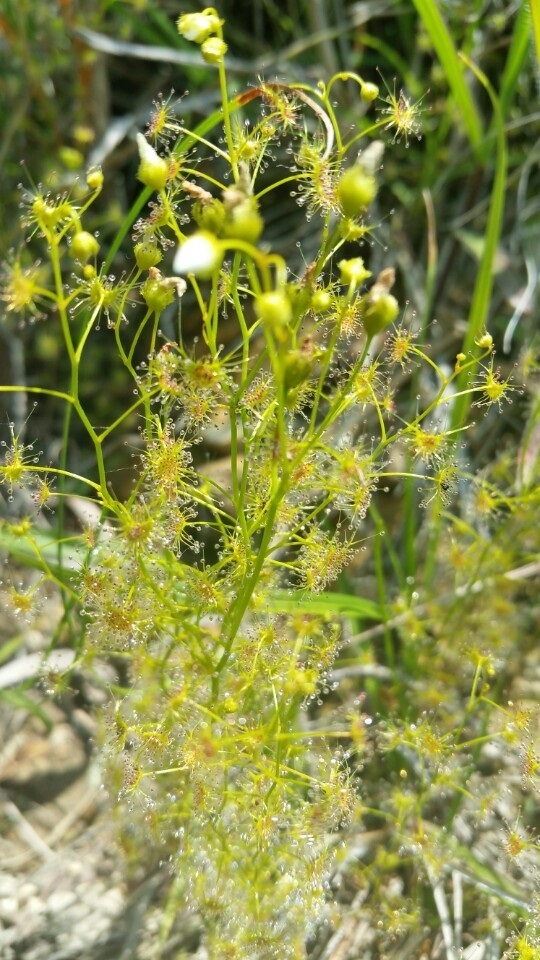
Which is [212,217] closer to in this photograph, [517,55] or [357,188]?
[357,188]

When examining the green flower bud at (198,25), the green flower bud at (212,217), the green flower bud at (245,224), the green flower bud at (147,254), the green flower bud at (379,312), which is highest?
the green flower bud at (198,25)

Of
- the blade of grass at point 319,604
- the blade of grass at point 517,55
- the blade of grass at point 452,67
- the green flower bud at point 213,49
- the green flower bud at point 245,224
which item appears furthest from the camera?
the blade of grass at point 517,55

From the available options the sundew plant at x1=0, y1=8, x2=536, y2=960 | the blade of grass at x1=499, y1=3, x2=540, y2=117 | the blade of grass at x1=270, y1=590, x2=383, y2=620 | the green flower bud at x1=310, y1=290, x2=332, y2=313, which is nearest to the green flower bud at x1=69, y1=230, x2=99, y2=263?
the sundew plant at x1=0, y1=8, x2=536, y2=960

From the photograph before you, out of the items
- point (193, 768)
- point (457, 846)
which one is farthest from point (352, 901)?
point (193, 768)

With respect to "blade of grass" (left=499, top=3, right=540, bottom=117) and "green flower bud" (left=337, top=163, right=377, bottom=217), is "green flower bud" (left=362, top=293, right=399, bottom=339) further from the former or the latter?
"blade of grass" (left=499, top=3, right=540, bottom=117)

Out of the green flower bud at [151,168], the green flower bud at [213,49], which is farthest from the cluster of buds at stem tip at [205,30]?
the green flower bud at [151,168]

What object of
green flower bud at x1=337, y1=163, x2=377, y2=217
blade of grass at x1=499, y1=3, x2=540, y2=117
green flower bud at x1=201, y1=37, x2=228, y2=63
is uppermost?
green flower bud at x1=201, y1=37, x2=228, y2=63

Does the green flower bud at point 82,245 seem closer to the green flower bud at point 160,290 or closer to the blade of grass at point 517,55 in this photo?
the green flower bud at point 160,290

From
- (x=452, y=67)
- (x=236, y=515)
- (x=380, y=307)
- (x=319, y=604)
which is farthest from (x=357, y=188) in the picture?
(x=452, y=67)

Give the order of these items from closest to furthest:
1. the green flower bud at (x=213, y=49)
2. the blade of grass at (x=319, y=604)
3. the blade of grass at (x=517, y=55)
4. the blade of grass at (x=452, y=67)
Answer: the green flower bud at (x=213, y=49)
the blade of grass at (x=319, y=604)
the blade of grass at (x=452, y=67)
the blade of grass at (x=517, y=55)
